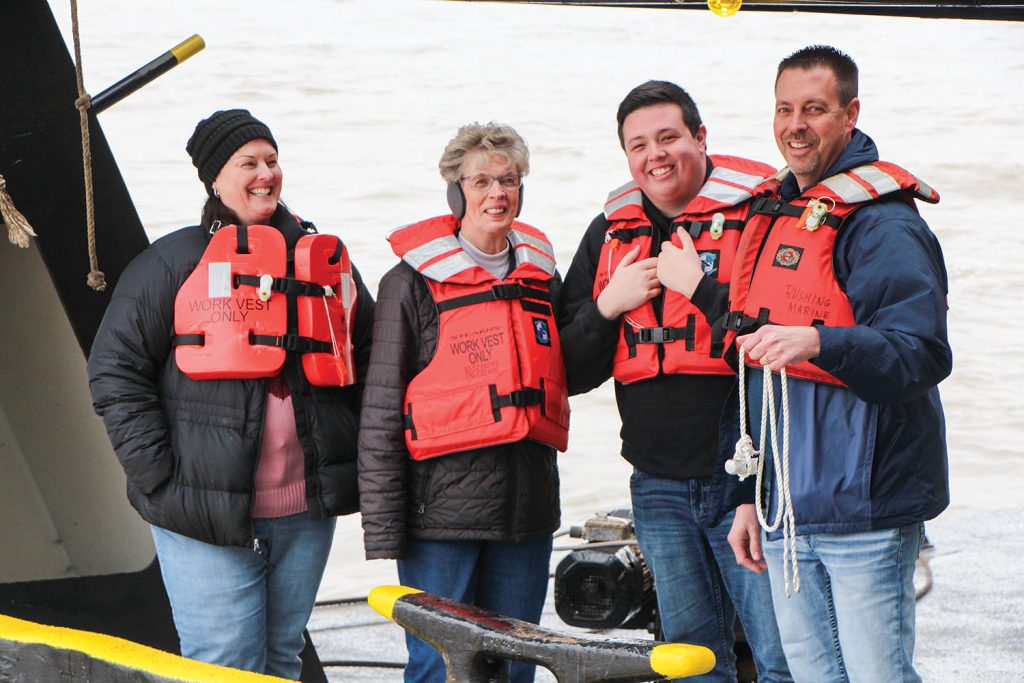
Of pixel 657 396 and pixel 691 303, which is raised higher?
pixel 691 303

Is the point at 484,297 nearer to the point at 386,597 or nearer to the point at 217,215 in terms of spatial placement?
the point at 217,215

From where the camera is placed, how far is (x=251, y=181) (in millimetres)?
2564

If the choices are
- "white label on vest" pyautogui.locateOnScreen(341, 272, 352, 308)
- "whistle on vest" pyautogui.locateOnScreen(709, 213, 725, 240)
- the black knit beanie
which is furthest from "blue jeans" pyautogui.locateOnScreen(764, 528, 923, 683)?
the black knit beanie

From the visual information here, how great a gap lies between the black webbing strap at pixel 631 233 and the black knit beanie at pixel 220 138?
0.69 meters

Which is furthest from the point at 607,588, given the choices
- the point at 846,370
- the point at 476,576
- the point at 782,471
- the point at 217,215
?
the point at 846,370

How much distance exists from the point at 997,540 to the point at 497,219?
3.87 metres

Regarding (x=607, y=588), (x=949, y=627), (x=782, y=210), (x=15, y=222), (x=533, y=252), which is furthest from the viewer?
(x=949, y=627)

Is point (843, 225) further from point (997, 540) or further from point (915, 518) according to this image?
point (997, 540)

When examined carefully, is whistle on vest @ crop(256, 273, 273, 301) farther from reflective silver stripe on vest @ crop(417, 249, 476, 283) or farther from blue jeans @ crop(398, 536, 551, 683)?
blue jeans @ crop(398, 536, 551, 683)

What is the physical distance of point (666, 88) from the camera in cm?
250

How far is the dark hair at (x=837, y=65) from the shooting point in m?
2.19

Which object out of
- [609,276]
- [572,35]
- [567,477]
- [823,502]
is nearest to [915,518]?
[823,502]

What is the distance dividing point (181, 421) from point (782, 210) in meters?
1.20

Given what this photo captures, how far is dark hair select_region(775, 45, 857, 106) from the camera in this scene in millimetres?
2188
